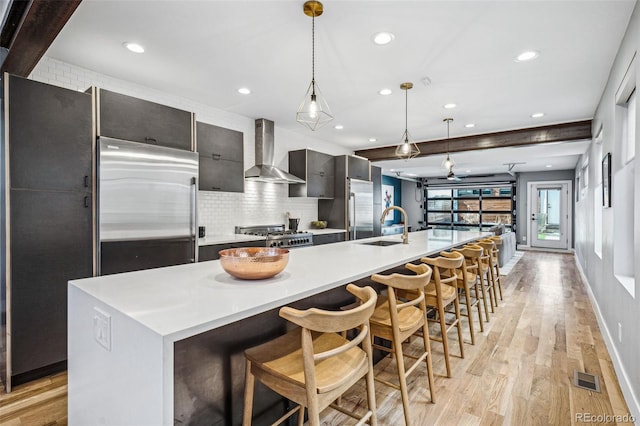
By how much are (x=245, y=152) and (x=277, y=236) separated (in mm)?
1370

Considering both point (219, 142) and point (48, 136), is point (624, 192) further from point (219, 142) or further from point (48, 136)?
point (48, 136)

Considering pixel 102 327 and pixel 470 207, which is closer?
pixel 102 327

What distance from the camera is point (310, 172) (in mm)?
5445

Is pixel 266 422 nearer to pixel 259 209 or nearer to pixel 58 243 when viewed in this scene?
pixel 58 243

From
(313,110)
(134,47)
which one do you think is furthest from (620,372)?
(134,47)

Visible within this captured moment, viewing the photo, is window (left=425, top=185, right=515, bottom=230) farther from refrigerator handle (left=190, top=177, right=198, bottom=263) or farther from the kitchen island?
the kitchen island

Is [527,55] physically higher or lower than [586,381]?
higher

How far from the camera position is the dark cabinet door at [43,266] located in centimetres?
232

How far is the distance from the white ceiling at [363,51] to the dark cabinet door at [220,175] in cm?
78

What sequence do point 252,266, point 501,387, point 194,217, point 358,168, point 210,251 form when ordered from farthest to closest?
A: point 358,168 < point 210,251 < point 194,217 < point 501,387 < point 252,266

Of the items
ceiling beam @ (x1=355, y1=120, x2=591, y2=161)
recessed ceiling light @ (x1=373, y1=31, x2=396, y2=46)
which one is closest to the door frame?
ceiling beam @ (x1=355, y1=120, x2=591, y2=161)

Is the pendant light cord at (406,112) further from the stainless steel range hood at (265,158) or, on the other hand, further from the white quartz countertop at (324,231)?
the white quartz countertop at (324,231)

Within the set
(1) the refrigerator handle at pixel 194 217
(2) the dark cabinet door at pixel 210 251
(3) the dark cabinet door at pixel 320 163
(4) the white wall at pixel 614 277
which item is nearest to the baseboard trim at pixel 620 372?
(4) the white wall at pixel 614 277

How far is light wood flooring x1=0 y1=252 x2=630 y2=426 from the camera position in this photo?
6.44 ft
